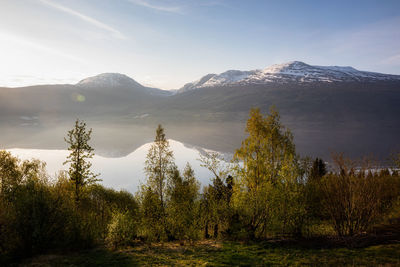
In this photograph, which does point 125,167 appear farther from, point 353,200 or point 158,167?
point 353,200

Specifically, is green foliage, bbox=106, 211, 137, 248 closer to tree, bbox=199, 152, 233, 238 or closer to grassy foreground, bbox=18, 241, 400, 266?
grassy foreground, bbox=18, 241, 400, 266

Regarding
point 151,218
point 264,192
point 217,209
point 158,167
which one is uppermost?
point 158,167

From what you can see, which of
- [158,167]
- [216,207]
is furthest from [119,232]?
[158,167]

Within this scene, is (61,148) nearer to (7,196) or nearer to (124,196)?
(124,196)

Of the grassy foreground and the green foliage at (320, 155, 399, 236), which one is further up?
the green foliage at (320, 155, 399, 236)

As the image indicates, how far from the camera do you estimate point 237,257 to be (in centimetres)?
2155

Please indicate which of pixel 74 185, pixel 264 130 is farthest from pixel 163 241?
pixel 264 130

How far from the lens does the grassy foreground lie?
1919 centimetres

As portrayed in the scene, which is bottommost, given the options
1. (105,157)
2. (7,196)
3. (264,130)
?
(105,157)

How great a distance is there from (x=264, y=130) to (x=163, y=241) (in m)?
21.5

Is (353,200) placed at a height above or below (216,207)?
above

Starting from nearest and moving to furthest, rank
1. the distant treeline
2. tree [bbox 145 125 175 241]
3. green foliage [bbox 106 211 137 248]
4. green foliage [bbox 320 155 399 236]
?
the distant treeline, green foliage [bbox 320 155 399 236], green foliage [bbox 106 211 137 248], tree [bbox 145 125 175 241]

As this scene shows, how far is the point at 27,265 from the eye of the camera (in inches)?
773

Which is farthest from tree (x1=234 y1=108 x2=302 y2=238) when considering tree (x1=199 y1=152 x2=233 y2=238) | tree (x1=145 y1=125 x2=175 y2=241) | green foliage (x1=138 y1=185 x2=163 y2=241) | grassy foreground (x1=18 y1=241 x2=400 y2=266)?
tree (x1=145 y1=125 x2=175 y2=241)
